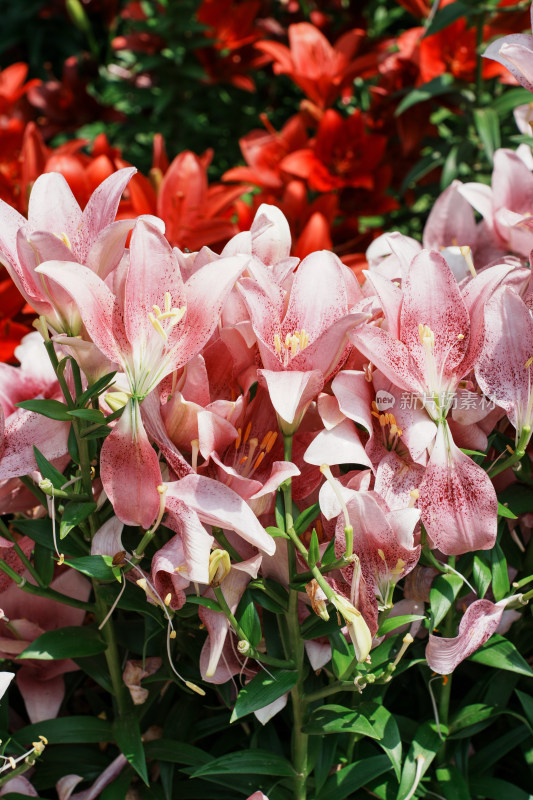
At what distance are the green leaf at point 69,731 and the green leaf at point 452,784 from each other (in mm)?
298

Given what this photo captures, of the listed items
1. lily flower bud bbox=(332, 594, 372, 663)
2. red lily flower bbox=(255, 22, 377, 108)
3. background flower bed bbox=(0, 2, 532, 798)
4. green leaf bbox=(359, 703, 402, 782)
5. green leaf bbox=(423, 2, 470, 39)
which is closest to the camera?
lily flower bud bbox=(332, 594, 372, 663)

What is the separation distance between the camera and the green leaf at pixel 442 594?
69 cm

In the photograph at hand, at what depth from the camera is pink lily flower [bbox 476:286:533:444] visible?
680mm

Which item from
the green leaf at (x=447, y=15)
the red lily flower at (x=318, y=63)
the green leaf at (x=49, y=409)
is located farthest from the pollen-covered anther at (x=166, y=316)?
the red lily flower at (x=318, y=63)

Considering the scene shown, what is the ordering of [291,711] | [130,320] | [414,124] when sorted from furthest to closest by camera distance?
[414,124], [291,711], [130,320]

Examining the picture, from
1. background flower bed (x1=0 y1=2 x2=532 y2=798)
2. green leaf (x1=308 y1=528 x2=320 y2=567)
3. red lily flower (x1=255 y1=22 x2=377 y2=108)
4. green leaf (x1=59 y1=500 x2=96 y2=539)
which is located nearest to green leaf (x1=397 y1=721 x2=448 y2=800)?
background flower bed (x1=0 y1=2 x2=532 y2=798)

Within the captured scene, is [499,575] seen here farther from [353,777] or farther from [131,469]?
[131,469]

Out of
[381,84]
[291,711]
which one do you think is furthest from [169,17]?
[291,711]

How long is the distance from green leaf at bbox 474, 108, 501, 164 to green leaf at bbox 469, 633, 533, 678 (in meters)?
0.81

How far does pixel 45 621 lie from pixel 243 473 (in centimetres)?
27

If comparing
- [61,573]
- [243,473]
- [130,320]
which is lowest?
[61,573]

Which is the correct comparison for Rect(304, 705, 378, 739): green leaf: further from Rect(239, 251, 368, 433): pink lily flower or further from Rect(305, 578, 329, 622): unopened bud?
Rect(239, 251, 368, 433): pink lily flower

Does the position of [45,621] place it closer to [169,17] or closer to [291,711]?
[291,711]

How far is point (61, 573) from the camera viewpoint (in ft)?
2.71
